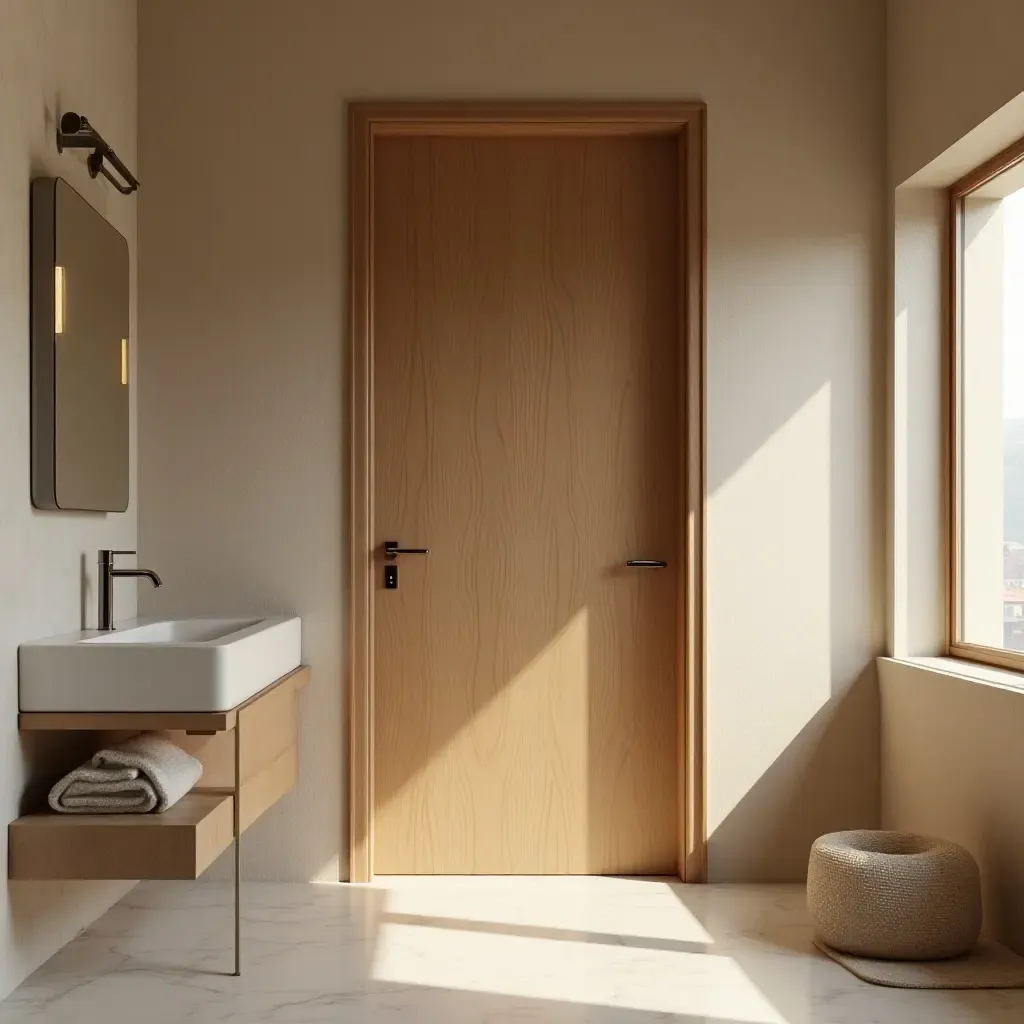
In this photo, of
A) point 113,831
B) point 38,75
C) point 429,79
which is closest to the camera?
point 113,831

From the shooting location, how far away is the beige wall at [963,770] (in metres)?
2.64

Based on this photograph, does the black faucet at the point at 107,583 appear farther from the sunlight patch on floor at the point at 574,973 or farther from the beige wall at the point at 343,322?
the sunlight patch on floor at the point at 574,973

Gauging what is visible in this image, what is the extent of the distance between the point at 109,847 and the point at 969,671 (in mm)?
1939

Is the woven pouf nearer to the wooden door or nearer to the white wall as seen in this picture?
the wooden door

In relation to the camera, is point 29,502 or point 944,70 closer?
point 29,502

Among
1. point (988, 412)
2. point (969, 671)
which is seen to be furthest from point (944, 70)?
point (969, 671)

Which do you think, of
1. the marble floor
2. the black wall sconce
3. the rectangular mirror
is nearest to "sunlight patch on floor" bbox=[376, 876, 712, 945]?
the marble floor

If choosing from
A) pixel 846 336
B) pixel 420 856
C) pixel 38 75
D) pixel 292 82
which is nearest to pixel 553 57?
pixel 292 82

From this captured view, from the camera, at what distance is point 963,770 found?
9.34 ft

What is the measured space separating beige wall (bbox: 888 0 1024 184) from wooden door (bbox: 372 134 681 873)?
650 mm

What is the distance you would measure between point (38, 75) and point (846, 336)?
6.77 feet

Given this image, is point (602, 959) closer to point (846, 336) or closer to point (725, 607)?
point (725, 607)

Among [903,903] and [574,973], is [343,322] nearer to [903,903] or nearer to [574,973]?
[574,973]

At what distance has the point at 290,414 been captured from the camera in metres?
3.31
